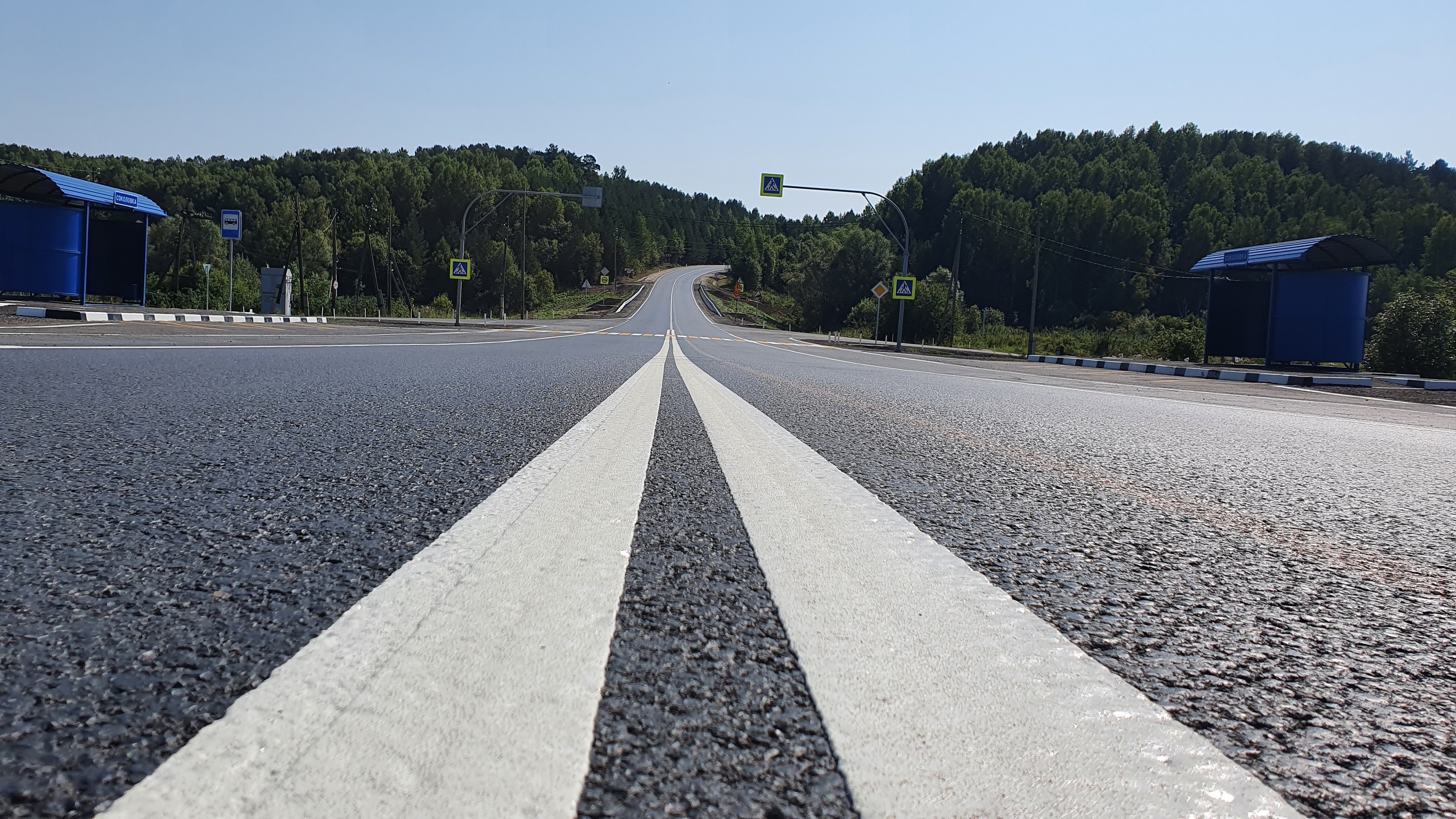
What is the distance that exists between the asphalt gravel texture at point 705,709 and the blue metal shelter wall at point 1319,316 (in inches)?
1033

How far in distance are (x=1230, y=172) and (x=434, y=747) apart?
113760 millimetres

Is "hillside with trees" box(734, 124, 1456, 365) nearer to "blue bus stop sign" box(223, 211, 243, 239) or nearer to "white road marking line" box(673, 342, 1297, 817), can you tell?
"blue bus stop sign" box(223, 211, 243, 239)

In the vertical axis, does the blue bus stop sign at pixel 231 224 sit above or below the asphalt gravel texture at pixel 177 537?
above

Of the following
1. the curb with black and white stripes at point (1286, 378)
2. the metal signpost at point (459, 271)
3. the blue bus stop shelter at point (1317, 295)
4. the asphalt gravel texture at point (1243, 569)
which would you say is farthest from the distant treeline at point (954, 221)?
the asphalt gravel texture at point (1243, 569)

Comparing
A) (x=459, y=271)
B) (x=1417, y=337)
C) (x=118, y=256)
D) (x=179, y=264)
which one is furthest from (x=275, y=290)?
(x=1417, y=337)

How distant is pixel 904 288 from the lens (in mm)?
32875

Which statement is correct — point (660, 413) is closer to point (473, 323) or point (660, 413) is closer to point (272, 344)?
point (272, 344)

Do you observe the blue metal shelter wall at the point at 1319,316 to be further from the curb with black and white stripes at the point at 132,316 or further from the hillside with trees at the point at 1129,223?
the hillside with trees at the point at 1129,223

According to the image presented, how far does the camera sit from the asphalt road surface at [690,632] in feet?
2.46

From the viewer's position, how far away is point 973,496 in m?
2.47

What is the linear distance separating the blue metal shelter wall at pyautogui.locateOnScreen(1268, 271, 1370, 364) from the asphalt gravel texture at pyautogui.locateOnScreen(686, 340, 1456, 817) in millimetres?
21591

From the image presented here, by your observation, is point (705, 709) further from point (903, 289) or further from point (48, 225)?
point (903, 289)

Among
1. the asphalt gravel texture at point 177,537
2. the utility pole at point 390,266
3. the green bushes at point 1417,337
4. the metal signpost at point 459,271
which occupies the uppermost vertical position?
the utility pole at point 390,266

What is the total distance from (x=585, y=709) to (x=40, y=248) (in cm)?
2862
